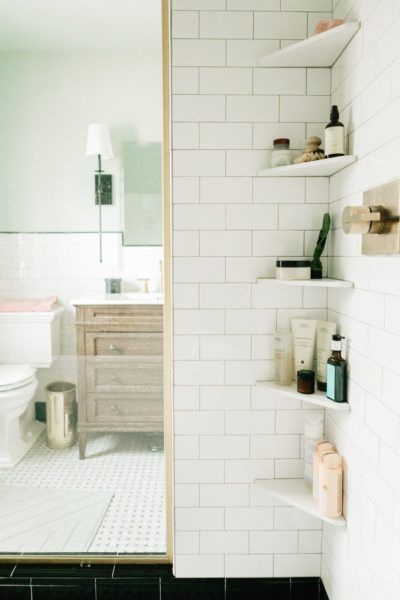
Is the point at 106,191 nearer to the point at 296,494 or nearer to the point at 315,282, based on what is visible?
the point at 315,282

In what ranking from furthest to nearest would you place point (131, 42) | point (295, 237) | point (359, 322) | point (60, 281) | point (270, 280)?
point (60, 281)
point (131, 42)
point (295, 237)
point (270, 280)
point (359, 322)

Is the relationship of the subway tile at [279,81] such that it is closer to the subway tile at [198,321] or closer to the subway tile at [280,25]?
the subway tile at [280,25]

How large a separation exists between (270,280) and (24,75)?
1.29m

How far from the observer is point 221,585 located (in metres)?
1.72

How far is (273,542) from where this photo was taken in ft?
5.62

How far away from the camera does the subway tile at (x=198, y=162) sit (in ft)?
5.21

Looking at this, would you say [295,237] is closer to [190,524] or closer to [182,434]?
[182,434]

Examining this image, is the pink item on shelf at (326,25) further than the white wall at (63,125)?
No

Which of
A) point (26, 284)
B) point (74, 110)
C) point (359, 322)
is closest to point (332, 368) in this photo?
point (359, 322)

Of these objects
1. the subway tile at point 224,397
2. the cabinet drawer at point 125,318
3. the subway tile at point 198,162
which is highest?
the subway tile at point 198,162

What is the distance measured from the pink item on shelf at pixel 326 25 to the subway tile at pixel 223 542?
1785mm

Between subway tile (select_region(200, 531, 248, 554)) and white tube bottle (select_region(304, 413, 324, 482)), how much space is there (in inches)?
14.7

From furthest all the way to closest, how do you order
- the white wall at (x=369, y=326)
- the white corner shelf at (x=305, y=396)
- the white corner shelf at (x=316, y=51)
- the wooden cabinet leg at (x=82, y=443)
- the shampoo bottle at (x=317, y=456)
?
the wooden cabinet leg at (x=82, y=443) < the shampoo bottle at (x=317, y=456) < the white corner shelf at (x=305, y=396) < the white corner shelf at (x=316, y=51) < the white wall at (x=369, y=326)

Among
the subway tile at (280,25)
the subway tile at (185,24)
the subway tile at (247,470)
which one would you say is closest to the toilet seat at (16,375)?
the subway tile at (247,470)
